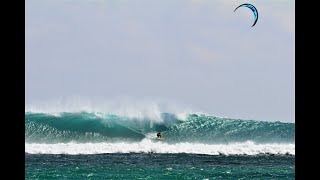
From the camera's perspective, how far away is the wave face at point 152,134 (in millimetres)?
17953

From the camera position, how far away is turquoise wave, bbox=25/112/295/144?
19.3 m

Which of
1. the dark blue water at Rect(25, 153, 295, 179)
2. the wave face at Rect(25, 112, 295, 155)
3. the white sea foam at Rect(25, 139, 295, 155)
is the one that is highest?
the wave face at Rect(25, 112, 295, 155)

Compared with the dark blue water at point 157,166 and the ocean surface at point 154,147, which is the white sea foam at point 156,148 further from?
the dark blue water at point 157,166

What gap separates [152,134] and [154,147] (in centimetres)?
206

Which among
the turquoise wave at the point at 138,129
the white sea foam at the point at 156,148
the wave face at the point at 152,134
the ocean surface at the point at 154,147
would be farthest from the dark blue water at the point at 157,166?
the turquoise wave at the point at 138,129

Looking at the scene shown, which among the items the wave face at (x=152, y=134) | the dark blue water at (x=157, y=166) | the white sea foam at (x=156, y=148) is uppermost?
the wave face at (x=152, y=134)

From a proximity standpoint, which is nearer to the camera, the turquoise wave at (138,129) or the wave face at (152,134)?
the wave face at (152,134)

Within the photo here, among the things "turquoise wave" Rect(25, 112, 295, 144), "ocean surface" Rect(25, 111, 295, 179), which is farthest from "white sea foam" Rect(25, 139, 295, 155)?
"turquoise wave" Rect(25, 112, 295, 144)

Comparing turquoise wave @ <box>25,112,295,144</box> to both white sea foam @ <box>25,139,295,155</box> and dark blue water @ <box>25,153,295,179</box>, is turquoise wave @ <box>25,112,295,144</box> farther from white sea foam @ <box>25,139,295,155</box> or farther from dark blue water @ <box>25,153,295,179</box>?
dark blue water @ <box>25,153,295,179</box>

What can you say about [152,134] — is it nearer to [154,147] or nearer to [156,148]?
[154,147]

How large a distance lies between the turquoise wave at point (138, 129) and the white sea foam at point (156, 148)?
0.71 meters

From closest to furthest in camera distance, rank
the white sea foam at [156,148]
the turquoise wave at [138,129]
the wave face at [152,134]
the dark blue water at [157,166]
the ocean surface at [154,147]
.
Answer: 1. the dark blue water at [157,166]
2. the ocean surface at [154,147]
3. the white sea foam at [156,148]
4. the wave face at [152,134]
5. the turquoise wave at [138,129]
